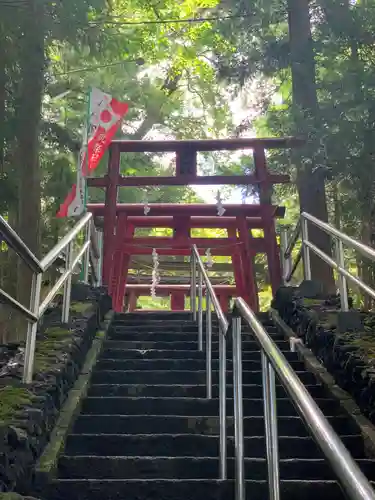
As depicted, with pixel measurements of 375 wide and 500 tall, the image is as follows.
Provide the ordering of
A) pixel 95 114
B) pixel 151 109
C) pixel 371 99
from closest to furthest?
pixel 371 99, pixel 95 114, pixel 151 109

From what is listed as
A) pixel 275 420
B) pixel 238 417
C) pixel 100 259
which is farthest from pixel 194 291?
pixel 275 420

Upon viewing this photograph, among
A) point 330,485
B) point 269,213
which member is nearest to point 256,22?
point 269,213

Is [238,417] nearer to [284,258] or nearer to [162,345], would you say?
[162,345]

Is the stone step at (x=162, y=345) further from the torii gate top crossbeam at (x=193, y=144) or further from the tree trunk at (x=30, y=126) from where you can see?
the torii gate top crossbeam at (x=193, y=144)

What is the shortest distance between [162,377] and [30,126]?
4.35m

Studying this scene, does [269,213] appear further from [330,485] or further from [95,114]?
[330,485]

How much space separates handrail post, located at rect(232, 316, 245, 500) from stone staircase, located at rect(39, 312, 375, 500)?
1.23ft

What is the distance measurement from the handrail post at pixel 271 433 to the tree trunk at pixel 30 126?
5627 mm

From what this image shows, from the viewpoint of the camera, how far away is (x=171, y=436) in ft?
13.0

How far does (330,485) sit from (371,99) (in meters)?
5.13

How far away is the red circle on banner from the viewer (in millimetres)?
8641

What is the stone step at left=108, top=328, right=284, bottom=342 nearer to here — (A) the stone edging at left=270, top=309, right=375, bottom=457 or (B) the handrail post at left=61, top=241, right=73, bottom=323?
(A) the stone edging at left=270, top=309, right=375, bottom=457

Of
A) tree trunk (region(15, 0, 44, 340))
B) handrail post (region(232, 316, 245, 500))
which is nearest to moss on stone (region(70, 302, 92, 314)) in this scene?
tree trunk (region(15, 0, 44, 340))

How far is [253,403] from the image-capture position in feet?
15.0
